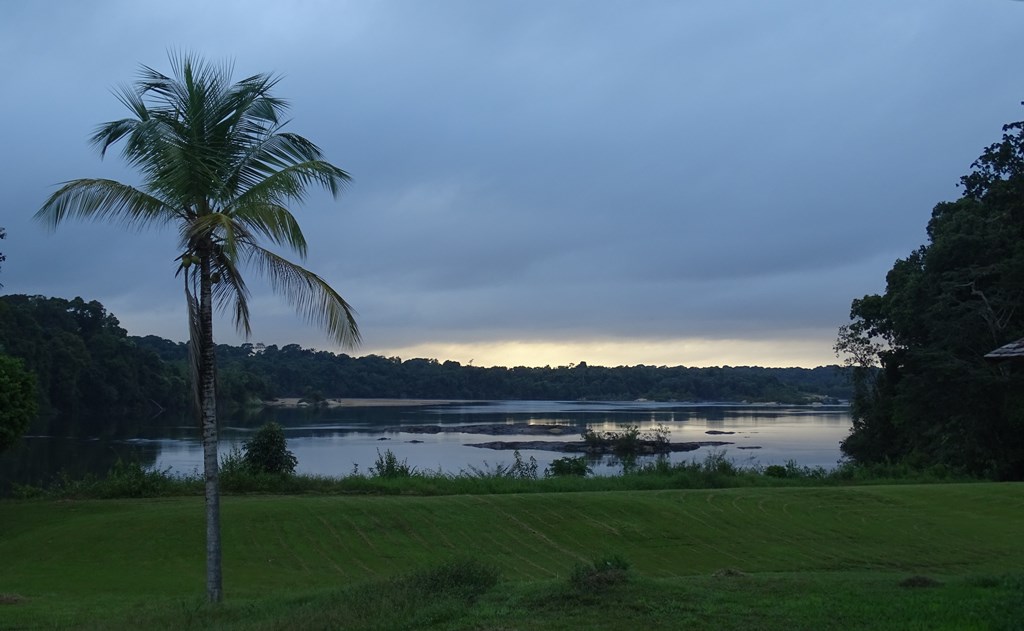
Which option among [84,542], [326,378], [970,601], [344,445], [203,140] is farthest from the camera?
[326,378]

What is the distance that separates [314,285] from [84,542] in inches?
348

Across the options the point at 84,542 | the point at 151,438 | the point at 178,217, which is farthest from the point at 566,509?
the point at 151,438

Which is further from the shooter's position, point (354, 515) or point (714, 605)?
point (354, 515)

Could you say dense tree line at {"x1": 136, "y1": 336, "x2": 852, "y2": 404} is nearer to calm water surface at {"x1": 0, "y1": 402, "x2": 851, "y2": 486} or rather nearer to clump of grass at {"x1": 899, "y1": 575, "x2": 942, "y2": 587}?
calm water surface at {"x1": 0, "y1": 402, "x2": 851, "y2": 486}

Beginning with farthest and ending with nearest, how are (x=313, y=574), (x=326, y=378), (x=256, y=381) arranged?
(x=326, y=378), (x=256, y=381), (x=313, y=574)

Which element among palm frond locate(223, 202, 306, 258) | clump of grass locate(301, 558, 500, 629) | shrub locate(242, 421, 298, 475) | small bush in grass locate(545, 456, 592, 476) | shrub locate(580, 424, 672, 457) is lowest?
shrub locate(580, 424, 672, 457)

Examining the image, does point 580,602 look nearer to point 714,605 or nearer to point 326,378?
point 714,605

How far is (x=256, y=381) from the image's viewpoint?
3986 inches

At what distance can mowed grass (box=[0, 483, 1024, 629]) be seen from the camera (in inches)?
298

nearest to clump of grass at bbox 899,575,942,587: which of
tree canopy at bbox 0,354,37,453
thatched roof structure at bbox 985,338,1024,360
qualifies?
thatched roof structure at bbox 985,338,1024,360

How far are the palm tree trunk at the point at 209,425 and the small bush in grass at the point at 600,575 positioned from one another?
4.26 metres

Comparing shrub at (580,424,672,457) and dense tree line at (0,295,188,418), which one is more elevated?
dense tree line at (0,295,188,418)

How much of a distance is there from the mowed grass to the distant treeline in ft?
34.9

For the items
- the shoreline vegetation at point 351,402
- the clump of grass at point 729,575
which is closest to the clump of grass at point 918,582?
the clump of grass at point 729,575
